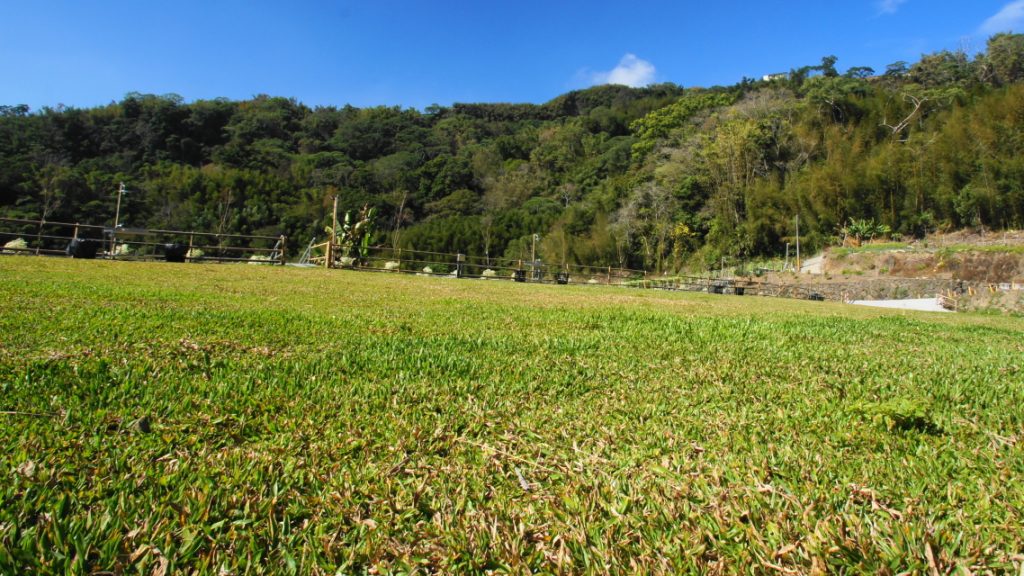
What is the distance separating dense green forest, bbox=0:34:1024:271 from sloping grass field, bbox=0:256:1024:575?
134ft

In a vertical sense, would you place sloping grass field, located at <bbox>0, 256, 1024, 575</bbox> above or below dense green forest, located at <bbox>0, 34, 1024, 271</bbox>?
below

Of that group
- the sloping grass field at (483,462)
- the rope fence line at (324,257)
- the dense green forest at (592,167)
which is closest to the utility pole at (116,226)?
the rope fence line at (324,257)

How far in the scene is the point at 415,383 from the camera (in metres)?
2.38

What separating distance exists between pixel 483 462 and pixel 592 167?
78.6 meters

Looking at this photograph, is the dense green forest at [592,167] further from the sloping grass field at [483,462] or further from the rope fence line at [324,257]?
the sloping grass field at [483,462]

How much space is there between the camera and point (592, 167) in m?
76.8

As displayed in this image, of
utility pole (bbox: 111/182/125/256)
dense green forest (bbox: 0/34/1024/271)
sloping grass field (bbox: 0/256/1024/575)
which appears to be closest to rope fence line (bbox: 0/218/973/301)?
utility pole (bbox: 111/182/125/256)

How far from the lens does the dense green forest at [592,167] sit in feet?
A: 117

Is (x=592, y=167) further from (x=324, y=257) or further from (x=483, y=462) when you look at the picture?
(x=483, y=462)

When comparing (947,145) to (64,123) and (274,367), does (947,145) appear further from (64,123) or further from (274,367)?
(64,123)

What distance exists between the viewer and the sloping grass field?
1.07 meters

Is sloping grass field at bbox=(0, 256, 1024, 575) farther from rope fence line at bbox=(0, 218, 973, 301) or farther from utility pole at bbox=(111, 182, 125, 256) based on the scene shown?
utility pole at bbox=(111, 182, 125, 256)

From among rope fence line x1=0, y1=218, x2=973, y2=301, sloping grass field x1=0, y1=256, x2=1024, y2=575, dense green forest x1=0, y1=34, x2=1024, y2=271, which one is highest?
dense green forest x1=0, y1=34, x2=1024, y2=271

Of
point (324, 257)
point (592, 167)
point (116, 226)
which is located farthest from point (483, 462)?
point (592, 167)
